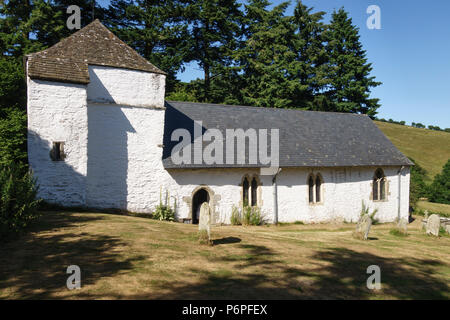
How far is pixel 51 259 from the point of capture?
7734 mm

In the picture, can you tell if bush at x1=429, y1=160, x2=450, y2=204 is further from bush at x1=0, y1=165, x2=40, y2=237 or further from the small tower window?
bush at x1=0, y1=165, x2=40, y2=237

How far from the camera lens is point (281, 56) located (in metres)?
36.0

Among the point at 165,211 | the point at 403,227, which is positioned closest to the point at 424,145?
the point at 403,227

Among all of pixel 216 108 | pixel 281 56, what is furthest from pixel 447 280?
pixel 281 56

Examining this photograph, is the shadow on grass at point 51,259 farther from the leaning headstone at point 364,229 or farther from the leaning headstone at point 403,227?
the leaning headstone at point 403,227

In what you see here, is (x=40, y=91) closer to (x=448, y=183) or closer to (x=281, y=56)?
(x=281, y=56)

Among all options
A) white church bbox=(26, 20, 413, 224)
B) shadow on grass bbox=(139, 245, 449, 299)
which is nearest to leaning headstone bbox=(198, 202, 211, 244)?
shadow on grass bbox=(139, 245, 449, 299)

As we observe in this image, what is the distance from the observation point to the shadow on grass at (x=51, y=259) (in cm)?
629

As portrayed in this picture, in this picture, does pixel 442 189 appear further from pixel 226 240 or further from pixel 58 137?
pixel 58 137

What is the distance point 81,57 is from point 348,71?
32925mm

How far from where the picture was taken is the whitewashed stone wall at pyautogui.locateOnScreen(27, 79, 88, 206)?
1324 cm

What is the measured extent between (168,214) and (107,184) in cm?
338

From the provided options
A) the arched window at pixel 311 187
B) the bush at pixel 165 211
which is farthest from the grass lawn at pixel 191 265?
the arched window at pixel 311 187

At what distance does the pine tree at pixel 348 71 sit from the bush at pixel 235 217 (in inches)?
1020
